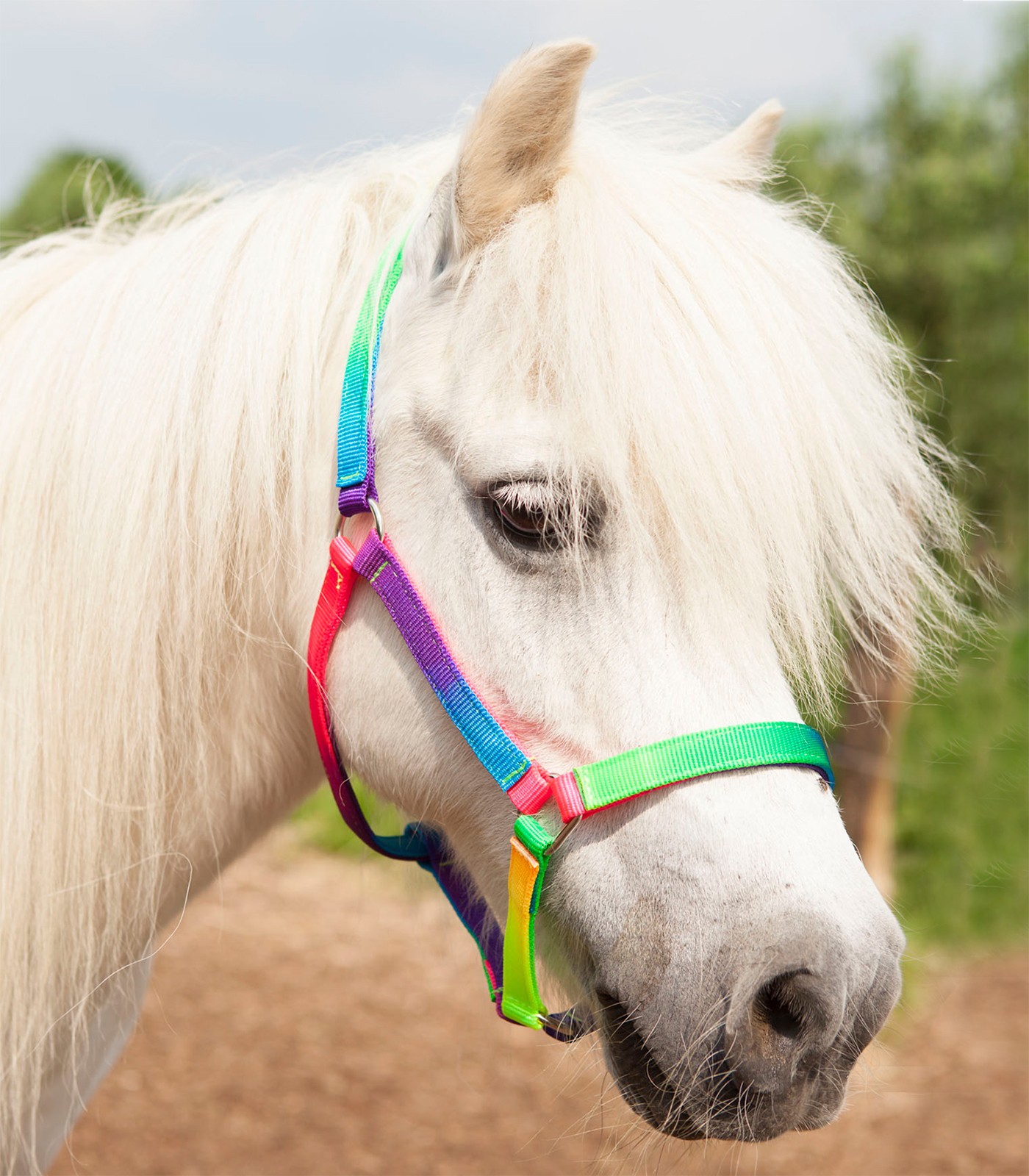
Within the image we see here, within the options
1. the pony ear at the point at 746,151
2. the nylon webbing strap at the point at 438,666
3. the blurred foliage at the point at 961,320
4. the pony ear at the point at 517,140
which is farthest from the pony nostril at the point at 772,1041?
the blurred foliage at the point at 961,320

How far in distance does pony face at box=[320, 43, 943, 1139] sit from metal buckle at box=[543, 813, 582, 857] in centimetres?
2

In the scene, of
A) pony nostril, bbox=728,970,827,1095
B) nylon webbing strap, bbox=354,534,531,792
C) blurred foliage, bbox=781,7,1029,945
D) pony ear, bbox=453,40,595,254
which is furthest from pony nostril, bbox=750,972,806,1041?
blurred foliage, bbox=781,7,1029,945

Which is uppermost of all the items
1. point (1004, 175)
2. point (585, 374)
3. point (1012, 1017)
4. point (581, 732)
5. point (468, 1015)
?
point (585, 374)

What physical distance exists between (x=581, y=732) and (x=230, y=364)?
29.2 inches

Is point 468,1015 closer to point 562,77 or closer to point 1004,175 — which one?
point 562,77

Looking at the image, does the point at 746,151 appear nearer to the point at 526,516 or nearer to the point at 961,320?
the point at 526,516

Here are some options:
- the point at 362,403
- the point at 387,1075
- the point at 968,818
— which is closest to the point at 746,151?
the point at 362,403

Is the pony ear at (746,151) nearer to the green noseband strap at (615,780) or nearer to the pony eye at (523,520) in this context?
the pony eye at (523,520)

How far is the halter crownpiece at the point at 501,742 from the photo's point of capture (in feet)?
3.71

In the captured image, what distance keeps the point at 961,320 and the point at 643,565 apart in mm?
5192

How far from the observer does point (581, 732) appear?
1193 millimetres

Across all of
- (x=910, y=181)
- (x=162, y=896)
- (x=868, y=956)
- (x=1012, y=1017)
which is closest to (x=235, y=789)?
(x=162, y=896)

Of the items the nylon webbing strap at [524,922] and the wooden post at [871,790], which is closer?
the nylon webbing strap at [524,922]

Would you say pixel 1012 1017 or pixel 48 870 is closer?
pixel 48 870
